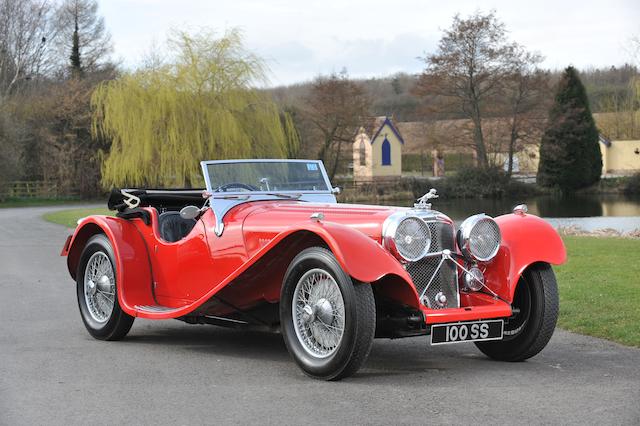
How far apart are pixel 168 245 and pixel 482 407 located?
3488 millimetres

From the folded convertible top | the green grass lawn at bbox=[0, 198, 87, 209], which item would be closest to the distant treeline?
the green grass lawn at bbox=[0, 198, 87, 209]

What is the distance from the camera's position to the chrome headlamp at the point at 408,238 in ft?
19.7

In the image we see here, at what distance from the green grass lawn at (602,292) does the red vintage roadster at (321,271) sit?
4.79 feet

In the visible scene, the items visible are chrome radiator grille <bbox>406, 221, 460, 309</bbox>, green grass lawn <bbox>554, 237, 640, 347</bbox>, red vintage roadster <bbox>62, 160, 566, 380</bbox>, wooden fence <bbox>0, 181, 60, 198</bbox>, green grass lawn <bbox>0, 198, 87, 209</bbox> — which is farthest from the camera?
wooden fence <bbox>0, 181, 60, 198</bbox>

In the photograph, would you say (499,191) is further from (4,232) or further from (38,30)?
(38,30)

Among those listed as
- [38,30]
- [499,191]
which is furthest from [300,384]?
[38,30]

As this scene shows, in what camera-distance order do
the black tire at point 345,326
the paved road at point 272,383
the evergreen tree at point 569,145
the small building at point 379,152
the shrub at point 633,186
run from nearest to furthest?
the paved road at point 272,383, the black tire at point 345,326, the shrub at point 633,186, the evergreen tree at point 569,145, the small building at point 379,152

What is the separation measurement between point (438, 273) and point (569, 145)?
5053cm

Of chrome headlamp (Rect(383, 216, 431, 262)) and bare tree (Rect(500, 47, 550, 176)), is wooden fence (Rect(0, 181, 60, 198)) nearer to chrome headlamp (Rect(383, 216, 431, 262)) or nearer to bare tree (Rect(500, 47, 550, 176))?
bare tree (Rect(500, 47, 550, 176))

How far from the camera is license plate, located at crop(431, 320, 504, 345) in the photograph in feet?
18.9

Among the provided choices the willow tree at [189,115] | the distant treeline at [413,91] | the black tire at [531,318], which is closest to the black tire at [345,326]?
the black tire at [531,318]

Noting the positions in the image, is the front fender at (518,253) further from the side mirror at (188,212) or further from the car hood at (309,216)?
the side mirror at (188,212)

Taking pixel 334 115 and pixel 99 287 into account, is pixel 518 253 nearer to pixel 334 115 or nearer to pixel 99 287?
pixel 99 287

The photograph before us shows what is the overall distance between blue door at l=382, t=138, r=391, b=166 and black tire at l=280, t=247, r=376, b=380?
6411cm
